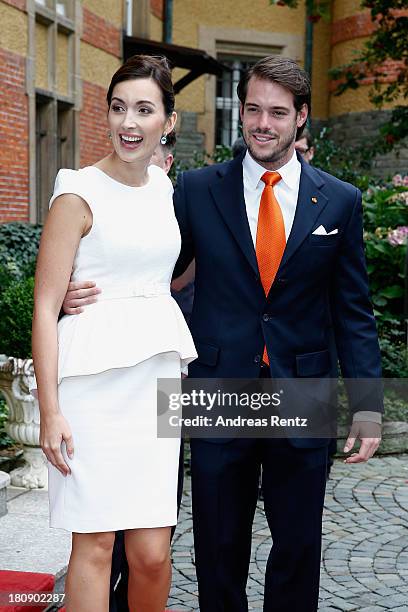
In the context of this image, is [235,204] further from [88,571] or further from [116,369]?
[88,571]

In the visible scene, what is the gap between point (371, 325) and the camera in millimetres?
3137

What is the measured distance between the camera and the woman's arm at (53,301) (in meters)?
2.61

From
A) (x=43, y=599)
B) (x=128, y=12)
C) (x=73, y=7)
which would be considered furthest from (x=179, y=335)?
(x=128, y=12)

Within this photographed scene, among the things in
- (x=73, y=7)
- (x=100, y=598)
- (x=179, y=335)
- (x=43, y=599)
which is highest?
(x=73, y=7)

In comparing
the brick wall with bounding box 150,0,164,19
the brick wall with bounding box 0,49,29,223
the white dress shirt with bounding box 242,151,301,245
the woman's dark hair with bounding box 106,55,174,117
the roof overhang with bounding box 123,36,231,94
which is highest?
the brick wall with bounding box 150,0,164,19

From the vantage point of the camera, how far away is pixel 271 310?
297 cm

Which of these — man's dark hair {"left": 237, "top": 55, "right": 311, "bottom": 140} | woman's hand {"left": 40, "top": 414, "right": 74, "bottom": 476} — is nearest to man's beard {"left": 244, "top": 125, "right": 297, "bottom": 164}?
man's dark hair {"left": 237, "top": 55, "right": 311, "bottom": 140}

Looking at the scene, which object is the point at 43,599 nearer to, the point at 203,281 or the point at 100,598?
the point at 100,598

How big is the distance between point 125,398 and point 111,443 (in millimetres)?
145

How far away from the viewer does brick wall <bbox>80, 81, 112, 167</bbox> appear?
13773 millimetres

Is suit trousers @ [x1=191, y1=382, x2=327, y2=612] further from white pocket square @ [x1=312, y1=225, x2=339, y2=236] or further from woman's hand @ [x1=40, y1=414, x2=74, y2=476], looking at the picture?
white pocket square @ [x1=312, y1=225, x2=339, y2=236]

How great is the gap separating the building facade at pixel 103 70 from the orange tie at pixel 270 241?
8.62m

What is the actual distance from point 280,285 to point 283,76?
69cm

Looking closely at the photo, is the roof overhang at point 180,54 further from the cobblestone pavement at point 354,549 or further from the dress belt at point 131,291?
the dress belt at point 131,291
